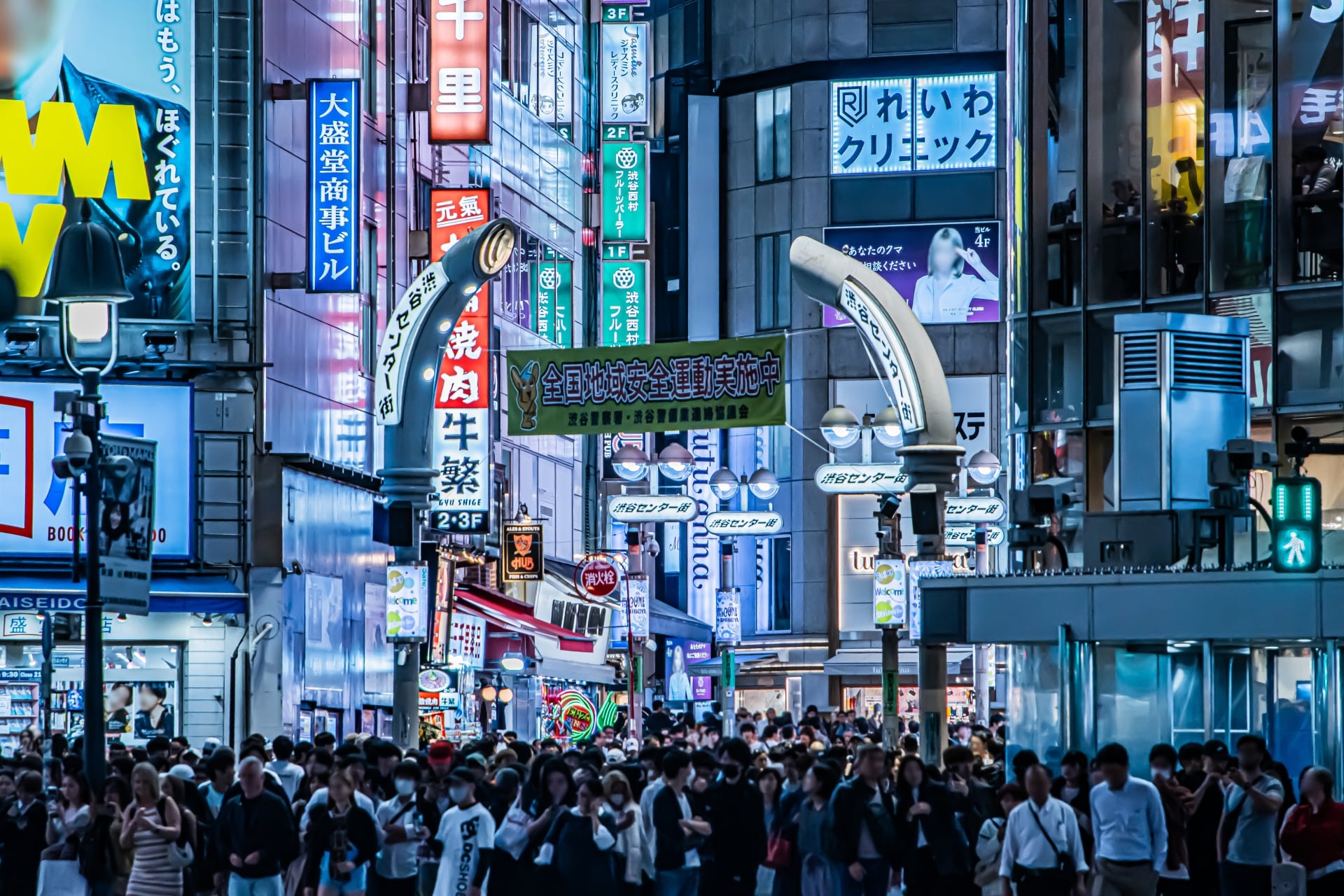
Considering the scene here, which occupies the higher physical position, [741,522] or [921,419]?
[921,419]

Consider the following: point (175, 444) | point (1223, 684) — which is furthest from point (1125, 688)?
point (175, 444)

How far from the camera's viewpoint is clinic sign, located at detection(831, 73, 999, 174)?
66250 millimetres

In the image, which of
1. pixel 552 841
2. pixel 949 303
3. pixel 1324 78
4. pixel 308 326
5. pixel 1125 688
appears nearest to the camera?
pixel 552 841

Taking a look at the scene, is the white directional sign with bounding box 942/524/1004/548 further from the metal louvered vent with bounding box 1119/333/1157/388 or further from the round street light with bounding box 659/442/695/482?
the metal louvered vent with bounding box 1119/333/1157/388

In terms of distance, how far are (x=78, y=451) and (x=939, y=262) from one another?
4679 centimetres

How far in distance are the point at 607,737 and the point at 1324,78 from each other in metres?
17.5

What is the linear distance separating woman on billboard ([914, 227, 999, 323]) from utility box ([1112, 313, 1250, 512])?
1617 inches

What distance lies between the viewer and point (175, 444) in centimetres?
3544

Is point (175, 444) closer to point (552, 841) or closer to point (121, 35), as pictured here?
point (121, 35)

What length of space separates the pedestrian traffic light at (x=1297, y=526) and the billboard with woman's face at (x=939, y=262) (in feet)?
155

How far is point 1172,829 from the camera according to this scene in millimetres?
17062

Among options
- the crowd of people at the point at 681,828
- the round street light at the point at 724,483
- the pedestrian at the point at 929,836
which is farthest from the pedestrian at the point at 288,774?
the round street light at the point at 724,483

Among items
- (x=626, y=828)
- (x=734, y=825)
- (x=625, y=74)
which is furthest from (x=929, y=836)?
(x=625, y=74)

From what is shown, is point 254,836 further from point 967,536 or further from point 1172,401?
point 967,536
